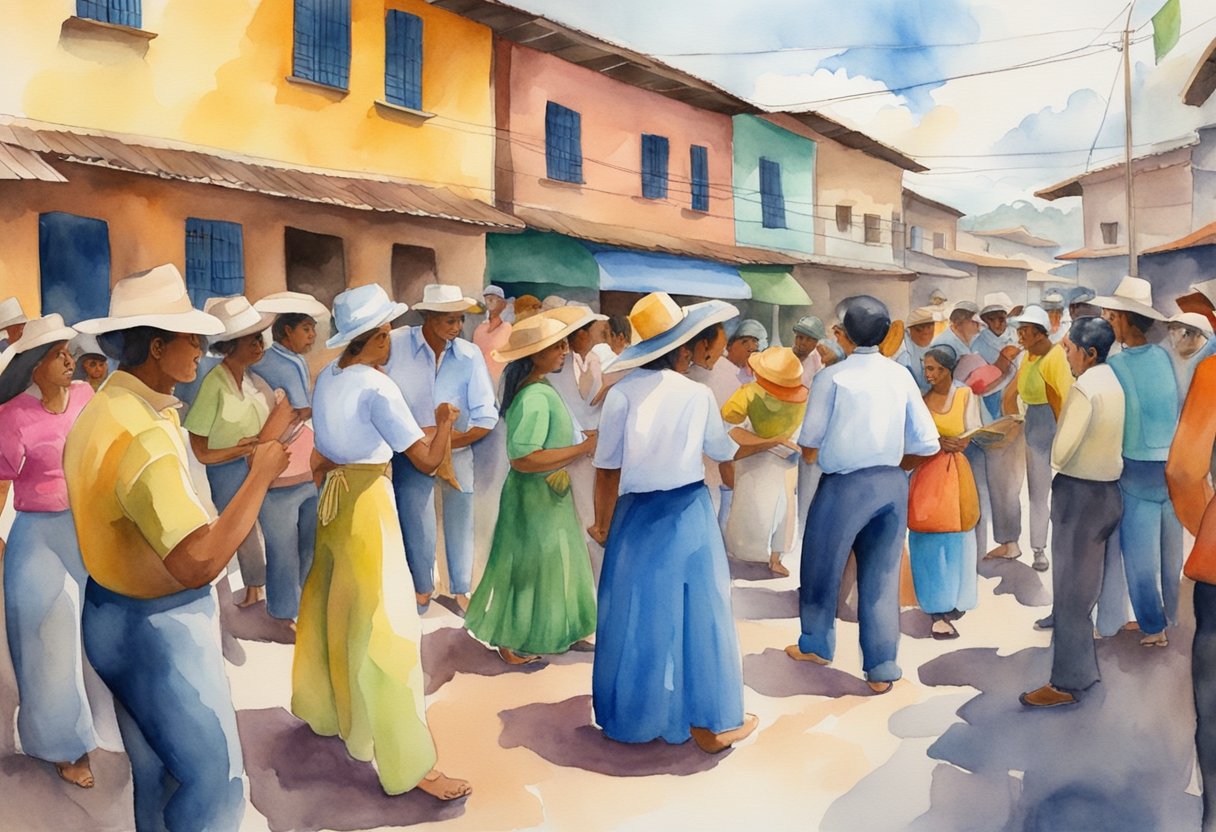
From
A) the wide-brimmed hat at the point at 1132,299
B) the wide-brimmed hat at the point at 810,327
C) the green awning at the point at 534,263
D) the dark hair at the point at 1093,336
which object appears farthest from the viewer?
the green awning at the point at 534,263

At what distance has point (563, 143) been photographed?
18.1ft

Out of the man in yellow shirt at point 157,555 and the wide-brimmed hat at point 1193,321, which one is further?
the wide-brimmed hat at point 1193,321

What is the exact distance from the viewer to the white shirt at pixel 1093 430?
3.34m

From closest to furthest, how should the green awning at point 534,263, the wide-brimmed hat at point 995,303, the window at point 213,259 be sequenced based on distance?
the window at point 213,259 → the wide-brimmed hat at point 995,303 → the green awning at point 534,263

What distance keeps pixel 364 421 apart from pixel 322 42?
3.93m

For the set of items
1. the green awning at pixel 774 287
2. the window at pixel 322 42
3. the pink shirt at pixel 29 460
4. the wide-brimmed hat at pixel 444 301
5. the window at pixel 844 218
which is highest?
the window at pixel 322 42

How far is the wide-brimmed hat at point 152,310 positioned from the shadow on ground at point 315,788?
5.07 feet

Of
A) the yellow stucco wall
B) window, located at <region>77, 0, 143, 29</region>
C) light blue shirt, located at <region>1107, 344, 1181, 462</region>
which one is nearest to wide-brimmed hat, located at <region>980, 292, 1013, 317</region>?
light blue shirt, located at <region>1107, 344, 1181, 462</region>

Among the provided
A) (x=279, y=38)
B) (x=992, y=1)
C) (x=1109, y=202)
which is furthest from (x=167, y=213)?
(x=1109, y=202)

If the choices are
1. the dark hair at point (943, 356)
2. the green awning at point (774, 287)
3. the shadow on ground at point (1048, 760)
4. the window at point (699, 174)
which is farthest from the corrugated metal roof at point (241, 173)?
the shadow on ground at point (1048, 760)

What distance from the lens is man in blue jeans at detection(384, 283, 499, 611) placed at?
4.31 meters

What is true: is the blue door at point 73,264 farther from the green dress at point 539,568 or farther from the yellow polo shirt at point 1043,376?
the yellow polo shirt at point 1043,376

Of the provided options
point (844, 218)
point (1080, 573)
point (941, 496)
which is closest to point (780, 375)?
point (941, 496)

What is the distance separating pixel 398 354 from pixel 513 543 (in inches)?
48.1
